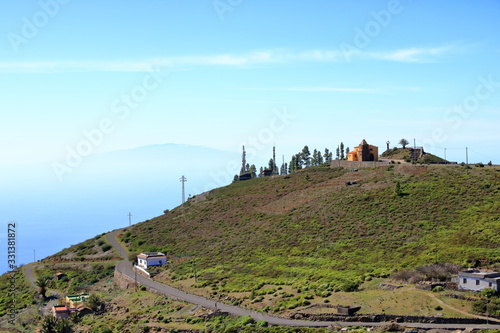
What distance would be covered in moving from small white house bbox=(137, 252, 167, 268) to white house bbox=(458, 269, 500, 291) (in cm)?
4059

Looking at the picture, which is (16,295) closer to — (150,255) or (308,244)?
(150,255)

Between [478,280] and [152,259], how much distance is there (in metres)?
42.6

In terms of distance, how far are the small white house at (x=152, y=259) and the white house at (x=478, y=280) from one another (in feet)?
133

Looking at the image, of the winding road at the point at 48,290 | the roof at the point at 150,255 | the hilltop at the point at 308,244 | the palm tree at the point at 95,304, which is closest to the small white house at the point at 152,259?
the roof at the point at 150,255

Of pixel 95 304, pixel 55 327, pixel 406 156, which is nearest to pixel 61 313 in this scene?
pixel 95 304

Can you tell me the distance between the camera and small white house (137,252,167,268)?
76688mm

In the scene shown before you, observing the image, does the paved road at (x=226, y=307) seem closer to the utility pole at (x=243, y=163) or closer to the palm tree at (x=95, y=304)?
the palm tree at (x=95, y=304)

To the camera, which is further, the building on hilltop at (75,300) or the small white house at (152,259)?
the small white house at (152,259)

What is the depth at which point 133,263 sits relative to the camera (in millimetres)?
82062

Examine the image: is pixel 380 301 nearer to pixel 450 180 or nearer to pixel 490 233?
pixel 490 233

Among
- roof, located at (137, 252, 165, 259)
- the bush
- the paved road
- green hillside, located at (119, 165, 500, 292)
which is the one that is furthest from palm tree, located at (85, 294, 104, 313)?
the bush

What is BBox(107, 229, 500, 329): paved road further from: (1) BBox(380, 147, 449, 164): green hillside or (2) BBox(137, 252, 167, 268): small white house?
(1) BBox(380, 147, 449, 164): green hillside

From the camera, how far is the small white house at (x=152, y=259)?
76.7 meters

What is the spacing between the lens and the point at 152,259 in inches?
3029
